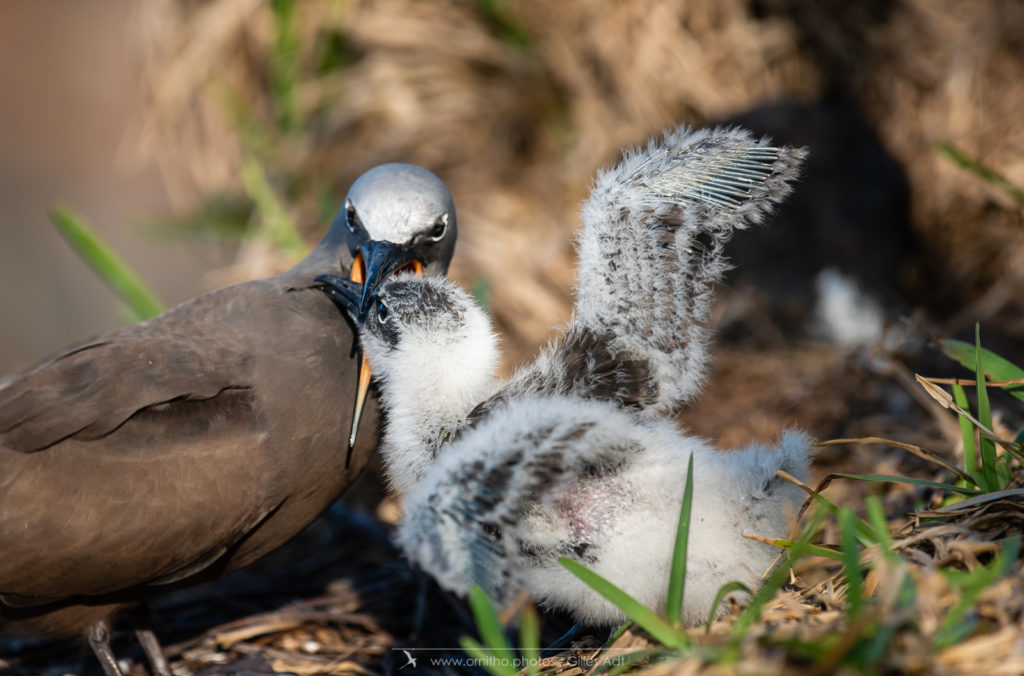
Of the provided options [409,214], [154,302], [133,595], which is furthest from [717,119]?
[133,595]

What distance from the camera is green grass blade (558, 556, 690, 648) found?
1930 millimetres

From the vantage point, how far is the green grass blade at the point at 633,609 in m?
1.93

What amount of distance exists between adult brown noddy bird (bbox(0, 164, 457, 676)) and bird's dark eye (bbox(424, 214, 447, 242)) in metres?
0.08

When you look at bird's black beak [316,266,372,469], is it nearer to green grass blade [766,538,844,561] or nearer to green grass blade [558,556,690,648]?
green grass blade [558,556,690,648]

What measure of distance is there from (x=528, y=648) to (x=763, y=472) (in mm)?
810

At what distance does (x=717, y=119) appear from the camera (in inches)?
220

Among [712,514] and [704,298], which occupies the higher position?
[704,298]

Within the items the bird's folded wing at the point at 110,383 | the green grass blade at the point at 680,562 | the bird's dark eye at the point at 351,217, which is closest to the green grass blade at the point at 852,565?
the green grass blade at the point at 680,562

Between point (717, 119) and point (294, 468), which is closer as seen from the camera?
point (294, 468)

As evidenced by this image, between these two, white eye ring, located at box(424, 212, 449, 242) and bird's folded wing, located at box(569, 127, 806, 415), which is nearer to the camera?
bird's folded wing, located at box(569, 127, 806, 415)

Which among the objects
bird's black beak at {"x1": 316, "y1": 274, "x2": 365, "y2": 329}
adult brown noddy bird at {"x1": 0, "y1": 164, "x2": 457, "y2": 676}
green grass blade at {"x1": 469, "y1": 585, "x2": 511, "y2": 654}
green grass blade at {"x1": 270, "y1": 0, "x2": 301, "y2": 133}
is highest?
green grass blade at {"x1": 270, "y1": 0, "x2": 301, "y2": 133}

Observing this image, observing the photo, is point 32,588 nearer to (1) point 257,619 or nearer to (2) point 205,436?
(2) point 205,436

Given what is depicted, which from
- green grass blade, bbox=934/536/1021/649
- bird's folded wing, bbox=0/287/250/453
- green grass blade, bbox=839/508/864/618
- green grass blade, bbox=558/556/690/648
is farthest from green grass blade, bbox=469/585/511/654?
bird's folded wing, bbox=0/287/250/453

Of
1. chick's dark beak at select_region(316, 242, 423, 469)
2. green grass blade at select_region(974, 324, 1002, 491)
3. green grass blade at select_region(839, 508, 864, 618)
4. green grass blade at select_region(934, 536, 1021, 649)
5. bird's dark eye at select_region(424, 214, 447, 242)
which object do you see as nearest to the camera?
green grass blade at select_region(934, 536, 1021, 649)
